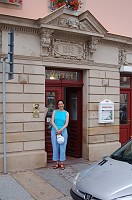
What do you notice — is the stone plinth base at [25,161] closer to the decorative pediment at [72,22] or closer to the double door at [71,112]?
the double door at [71,112]

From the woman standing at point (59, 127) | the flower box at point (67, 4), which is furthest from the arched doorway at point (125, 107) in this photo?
the woman standing at point (59, 127)

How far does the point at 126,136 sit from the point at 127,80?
207 cm

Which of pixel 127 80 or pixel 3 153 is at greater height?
pixel 127 80

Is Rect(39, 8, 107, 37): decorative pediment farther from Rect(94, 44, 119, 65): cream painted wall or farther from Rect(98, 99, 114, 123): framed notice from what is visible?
Rect(98, 99, 114, 123): framed notice

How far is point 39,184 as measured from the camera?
6.08 m

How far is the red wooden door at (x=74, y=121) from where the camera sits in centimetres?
867

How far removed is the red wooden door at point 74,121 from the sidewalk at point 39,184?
116 centimetres

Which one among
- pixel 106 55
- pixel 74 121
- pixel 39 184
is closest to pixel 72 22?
pixel 106 55

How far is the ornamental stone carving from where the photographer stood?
7.26 m

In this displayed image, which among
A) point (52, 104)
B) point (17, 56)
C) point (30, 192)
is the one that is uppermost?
point (17, 56)

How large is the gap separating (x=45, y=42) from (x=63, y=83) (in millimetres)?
1480

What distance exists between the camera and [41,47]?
291 inches

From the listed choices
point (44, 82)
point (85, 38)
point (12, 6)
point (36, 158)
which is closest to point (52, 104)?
point (44, 82)

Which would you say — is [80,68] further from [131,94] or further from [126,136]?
[126,136]
